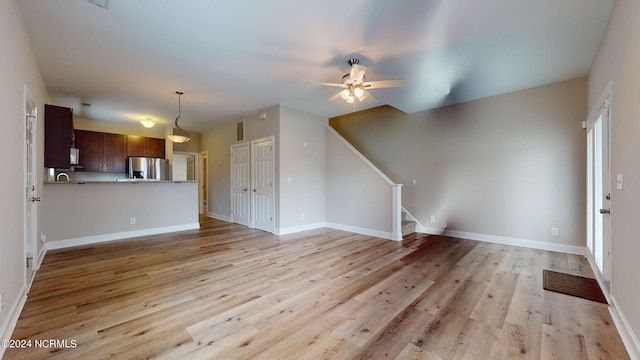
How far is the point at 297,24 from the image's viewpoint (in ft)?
8.22

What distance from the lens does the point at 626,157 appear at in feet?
6.25

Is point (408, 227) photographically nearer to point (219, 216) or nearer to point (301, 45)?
point (301, 45)

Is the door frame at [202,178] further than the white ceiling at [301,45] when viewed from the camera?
Yes

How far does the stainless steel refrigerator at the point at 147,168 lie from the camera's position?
6.80 meters

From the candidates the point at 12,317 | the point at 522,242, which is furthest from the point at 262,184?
the point at 522,242

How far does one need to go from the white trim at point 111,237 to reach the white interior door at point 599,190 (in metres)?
6.61

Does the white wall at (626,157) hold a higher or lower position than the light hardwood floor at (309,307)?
higher

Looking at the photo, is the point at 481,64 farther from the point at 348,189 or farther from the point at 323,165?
the point at 323,165

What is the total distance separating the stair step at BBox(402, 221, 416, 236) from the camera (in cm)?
515

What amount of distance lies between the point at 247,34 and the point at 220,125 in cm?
475

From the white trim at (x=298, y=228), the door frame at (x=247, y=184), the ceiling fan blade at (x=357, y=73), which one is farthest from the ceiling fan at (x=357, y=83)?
the door frame at (x=247, y=184)

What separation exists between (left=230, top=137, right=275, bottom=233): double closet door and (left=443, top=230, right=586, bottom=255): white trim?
3.79 metres

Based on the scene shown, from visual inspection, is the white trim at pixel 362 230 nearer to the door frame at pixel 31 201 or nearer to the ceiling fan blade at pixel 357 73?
the ceiling fan blade at pixel 357 73

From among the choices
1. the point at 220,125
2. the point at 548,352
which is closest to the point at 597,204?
the point at 548,352
